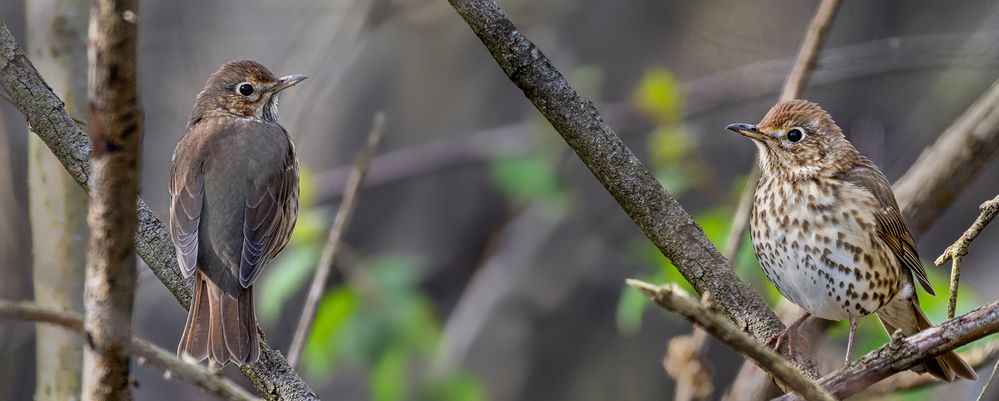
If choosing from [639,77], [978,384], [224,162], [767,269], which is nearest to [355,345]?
[224,162]

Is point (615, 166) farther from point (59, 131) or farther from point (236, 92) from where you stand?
point (236, 92)

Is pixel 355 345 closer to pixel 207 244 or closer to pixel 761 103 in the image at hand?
pixel 207 244

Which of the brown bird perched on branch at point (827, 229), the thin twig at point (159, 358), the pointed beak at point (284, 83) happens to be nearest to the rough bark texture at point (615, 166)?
the brown bird perched on branch at point (827, 229)

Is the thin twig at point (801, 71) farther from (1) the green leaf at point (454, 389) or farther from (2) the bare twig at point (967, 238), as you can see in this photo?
(1) the green leaf at point (454, 389)

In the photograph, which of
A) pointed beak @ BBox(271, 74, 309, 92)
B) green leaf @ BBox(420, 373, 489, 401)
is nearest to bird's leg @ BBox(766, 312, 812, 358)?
pointed beak @ BBox(271, 74, 309, 92)

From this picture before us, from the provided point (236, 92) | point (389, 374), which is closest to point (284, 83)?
point (236, 92)

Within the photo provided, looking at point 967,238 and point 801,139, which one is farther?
point 801,139
